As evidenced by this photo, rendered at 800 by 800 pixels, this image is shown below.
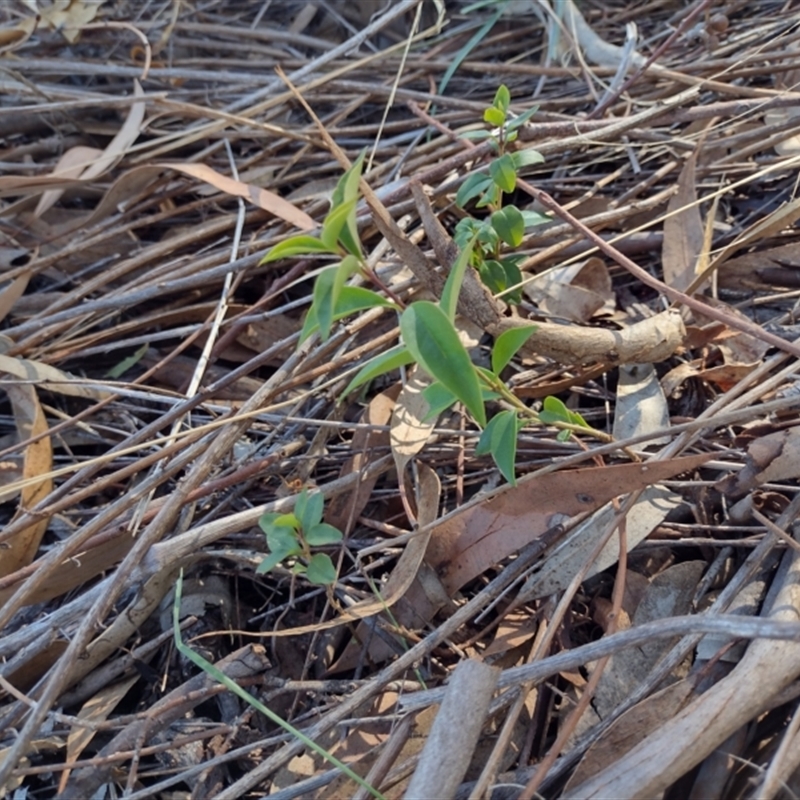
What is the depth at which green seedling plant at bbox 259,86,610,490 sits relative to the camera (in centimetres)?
72

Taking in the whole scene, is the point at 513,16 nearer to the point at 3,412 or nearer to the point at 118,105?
the point at 118,105

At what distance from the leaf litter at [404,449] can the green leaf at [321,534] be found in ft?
0.32

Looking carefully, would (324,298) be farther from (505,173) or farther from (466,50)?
(466,50)

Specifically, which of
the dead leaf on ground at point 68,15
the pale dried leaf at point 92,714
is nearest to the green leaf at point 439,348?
the pale dried leaf at point 92,714

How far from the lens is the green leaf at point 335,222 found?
703 millimetres

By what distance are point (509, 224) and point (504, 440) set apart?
34 centimetres

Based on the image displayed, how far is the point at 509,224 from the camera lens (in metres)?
1.03

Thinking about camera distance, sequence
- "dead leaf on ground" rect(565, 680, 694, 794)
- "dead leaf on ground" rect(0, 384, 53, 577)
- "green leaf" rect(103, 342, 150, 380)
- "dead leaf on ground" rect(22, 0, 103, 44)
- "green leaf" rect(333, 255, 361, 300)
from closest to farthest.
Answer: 1. "green leaf" rect(333, 255, 361, 300)
2. "dead leaf on ground" rect(565, 680, 694, 794)
3. "dead leaf on ground" rect(0, 384, 53, 577)
4. "green leaf" rect(103, 342, 150, 380)
5. "dead leaf on ground" rect(22, 0, 103, 44)

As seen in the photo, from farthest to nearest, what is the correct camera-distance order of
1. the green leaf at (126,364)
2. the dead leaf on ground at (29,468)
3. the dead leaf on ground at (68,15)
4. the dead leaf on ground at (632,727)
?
the dead leaf on ground at (68,15) → the green leaf at (126,364) → the dead leaf on ground at (29,468) → the dead leaf on ground at (632,727)

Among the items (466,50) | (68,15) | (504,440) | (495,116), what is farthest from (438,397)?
(68,15)

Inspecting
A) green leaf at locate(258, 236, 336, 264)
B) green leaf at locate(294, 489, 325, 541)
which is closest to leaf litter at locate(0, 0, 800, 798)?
green leaf at locate(294, 489, 325, 541)

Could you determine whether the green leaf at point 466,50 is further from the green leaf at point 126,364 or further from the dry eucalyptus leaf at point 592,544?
the dry eucalyptus leaf at point 592,544

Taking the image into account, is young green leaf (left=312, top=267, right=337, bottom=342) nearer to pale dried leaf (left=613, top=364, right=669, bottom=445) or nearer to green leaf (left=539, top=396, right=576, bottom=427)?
green leaf (left=539, top=396, right=576, bottom=427)

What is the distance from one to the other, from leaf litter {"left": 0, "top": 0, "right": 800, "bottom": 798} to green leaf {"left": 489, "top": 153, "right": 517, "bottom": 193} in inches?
4.4
